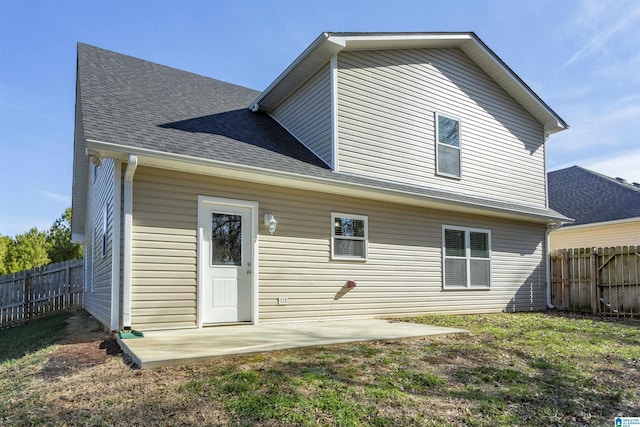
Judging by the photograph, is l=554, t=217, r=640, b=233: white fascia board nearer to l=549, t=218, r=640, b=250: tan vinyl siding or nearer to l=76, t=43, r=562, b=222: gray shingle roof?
l=549, t=218, r=640, b=250: tan vinyl siding

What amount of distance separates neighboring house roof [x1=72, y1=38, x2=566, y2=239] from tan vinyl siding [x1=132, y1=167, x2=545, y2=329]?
0.35 metres

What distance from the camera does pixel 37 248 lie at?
18.3m

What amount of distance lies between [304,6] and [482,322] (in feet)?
24.1

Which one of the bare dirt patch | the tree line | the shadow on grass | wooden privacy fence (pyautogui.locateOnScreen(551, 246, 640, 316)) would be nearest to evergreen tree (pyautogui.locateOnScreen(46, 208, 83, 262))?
the tree line

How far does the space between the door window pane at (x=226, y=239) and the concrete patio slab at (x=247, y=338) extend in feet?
3.37

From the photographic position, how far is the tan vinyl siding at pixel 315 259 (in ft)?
19.5

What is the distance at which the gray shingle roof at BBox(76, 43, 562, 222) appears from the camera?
623cm

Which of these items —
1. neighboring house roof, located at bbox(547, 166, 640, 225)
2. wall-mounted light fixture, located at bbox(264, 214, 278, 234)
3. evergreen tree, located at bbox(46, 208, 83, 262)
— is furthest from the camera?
evergreen tree, located at bbox(46, 208, 83, 262)

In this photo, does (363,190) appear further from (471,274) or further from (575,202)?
(575,202)

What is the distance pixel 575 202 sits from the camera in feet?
A: 54.8

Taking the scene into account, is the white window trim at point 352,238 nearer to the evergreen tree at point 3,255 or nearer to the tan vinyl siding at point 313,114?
the tan vinyl siding at point 313,114

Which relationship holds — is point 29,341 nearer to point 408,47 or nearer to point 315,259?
point 315,259

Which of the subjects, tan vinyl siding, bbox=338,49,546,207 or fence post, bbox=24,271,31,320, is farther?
fence post, bbox=24,271,31,320

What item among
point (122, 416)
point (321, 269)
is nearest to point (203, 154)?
point (321, 269)
